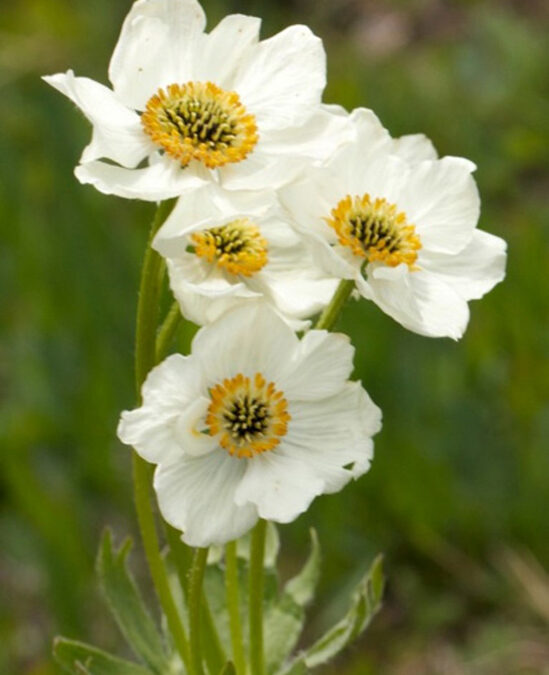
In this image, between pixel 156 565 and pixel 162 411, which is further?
pixel 156 565

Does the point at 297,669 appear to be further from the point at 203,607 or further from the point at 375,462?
the point at 375,462

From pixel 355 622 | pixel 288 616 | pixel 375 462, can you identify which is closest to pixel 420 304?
pixel 355 622

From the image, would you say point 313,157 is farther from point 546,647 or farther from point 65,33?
point 65,33

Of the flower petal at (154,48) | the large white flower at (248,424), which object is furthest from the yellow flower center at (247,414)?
the flower petal at (154,48)

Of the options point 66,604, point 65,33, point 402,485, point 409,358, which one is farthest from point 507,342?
point 65,33

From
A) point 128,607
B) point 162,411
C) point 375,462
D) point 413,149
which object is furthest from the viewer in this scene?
point 375,462

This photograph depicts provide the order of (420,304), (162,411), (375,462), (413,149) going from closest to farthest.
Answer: (162,411) < (420,304) < (413,149) < (375,462)
